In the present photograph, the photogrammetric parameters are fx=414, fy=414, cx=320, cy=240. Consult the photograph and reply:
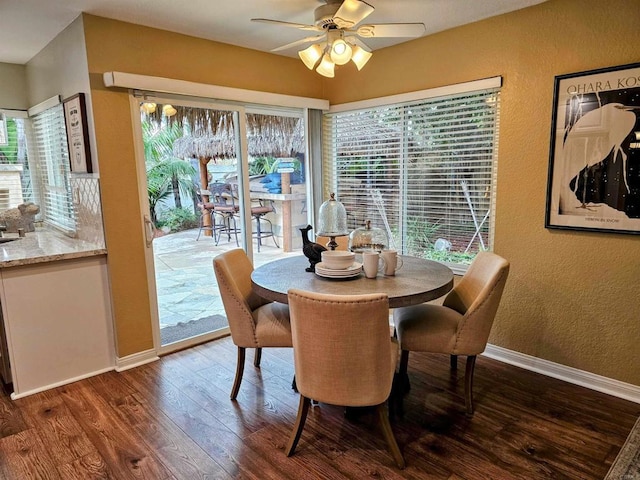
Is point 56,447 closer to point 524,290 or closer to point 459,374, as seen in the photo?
point 459,374

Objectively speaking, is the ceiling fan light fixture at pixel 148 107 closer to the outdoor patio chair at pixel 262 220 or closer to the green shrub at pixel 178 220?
the green shrub at pixel 178 220

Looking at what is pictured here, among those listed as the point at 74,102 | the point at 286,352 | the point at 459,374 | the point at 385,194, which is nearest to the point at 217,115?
the point at 74,102

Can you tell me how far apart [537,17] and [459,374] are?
2408mm

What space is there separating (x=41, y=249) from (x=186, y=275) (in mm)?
1132

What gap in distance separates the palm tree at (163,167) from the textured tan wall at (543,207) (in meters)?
2.10

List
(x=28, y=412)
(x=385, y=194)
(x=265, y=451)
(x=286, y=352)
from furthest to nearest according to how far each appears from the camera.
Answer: (x=385, y=194), (x=286, y=352), (x=28, y=412), (x=265, y=451)

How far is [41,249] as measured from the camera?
2910mm

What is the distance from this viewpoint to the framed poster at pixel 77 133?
9.29ft

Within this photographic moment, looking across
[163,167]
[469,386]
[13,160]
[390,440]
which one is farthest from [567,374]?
[13,160]

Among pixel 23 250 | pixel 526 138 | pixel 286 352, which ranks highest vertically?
pixel 526 138

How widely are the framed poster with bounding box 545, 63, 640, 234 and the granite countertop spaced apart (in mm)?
3123

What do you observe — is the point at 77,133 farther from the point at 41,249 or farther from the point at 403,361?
the point at 403,361

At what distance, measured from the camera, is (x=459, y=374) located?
2.87 meters

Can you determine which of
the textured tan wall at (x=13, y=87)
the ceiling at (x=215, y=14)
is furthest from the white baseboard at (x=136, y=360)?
the textured tan wall at (x=13, y=87)
